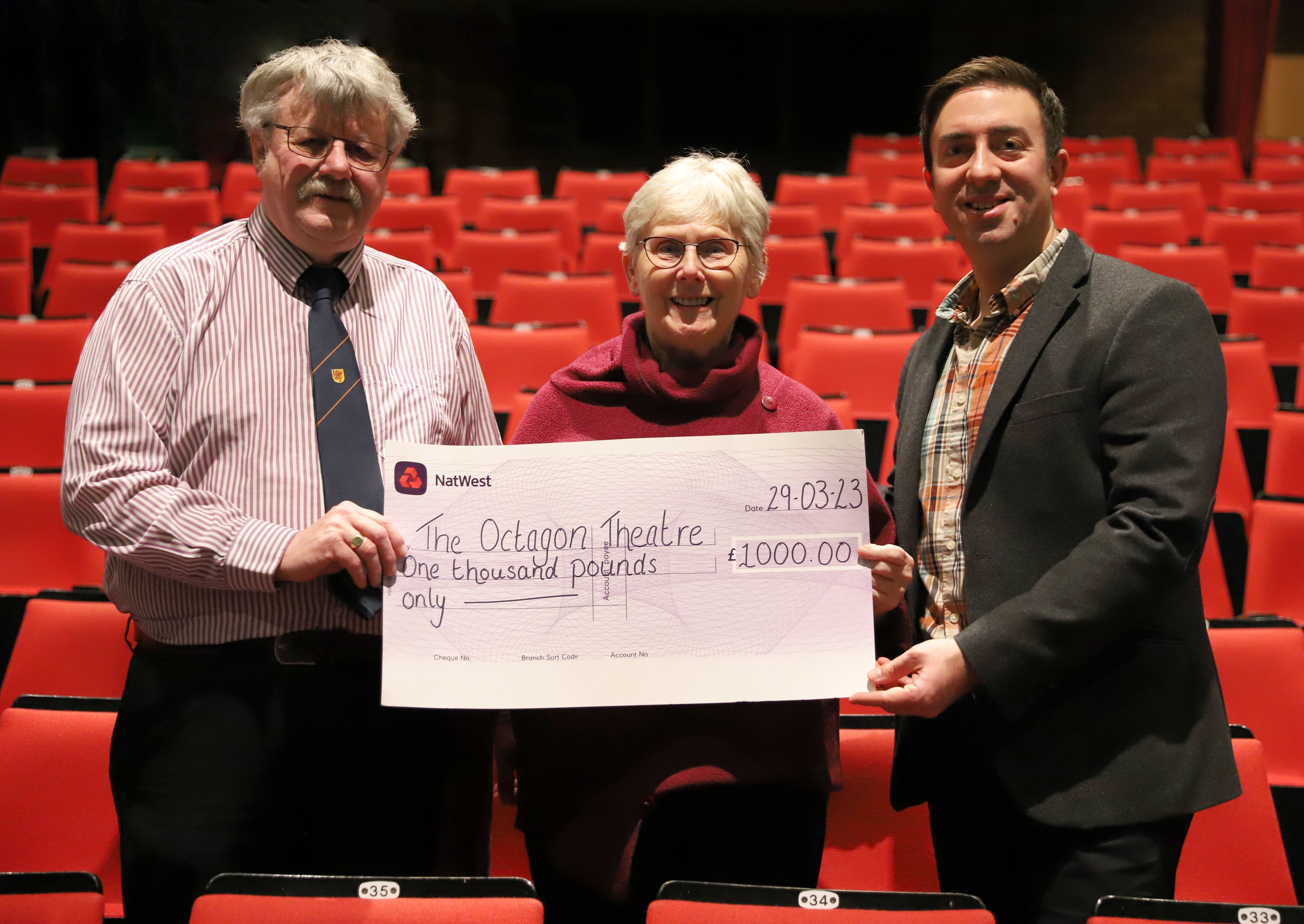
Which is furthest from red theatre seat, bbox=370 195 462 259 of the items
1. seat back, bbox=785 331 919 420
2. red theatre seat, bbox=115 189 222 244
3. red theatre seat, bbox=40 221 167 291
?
seat back, bbox=785 331 919 420

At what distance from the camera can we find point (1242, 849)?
1315 millimetres

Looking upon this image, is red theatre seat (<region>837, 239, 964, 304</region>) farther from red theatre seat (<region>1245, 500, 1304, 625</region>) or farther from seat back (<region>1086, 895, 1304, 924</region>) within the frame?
seat back (<region>1086, 895, 1304, 924</region>)

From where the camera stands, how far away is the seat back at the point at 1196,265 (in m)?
3.92

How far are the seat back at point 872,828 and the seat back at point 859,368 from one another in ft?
5.42

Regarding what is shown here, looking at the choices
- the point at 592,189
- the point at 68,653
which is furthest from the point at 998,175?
the point at 592,189

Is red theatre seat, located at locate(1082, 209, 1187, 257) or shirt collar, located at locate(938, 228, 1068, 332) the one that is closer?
shirt collar, located at locate(938, 228, 1068, 332)

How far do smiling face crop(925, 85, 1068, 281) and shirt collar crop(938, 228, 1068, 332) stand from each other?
2cm

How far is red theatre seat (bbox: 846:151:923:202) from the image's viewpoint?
6633 millimetres

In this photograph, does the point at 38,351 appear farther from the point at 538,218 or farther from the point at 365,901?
the point at 365,901

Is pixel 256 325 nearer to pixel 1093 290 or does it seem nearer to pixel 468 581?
pixel 468 581

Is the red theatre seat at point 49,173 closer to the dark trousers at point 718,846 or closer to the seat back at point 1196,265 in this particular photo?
the seat back at point 1196,265

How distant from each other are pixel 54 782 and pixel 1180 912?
146cm

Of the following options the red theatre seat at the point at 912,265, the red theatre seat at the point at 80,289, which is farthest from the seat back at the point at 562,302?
the red theatre seat at the point at 80,289

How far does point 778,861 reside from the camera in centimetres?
110
